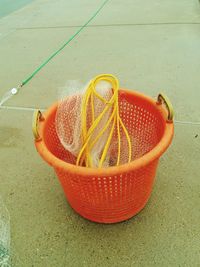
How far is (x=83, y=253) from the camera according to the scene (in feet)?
3.11

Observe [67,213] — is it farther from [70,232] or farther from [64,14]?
[64,14]

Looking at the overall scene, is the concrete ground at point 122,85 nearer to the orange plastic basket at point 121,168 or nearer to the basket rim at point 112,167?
the orange plastic basket at point 121,168

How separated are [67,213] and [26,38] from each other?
211 centimetres

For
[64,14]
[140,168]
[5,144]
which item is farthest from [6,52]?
[140,168]

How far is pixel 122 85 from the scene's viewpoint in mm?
1836

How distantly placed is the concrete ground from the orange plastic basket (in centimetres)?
10

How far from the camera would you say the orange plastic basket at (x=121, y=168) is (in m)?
0.78

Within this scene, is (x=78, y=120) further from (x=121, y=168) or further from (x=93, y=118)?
(x=121, y=168)

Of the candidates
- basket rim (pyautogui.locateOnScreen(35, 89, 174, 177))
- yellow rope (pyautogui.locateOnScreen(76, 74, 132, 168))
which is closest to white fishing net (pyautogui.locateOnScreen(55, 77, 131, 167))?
yellow rope (pyautogui.locateOnScreen(76, 74, 132, 168))

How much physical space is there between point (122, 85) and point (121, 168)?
116cm

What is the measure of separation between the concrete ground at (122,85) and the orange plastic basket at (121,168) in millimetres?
97

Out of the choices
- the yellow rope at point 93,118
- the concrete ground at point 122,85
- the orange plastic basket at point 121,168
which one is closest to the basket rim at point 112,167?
the orange plastic basket at point 121,168

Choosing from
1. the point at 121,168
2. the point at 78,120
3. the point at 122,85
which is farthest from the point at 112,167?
the point at 122,85

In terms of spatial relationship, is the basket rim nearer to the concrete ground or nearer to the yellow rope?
the yellow rope
